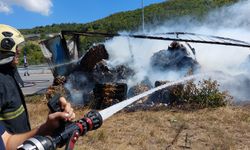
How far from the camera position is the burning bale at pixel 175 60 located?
1179 cm

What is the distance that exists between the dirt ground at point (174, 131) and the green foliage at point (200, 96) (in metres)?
0.28

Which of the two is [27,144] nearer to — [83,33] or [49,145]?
[49,145]

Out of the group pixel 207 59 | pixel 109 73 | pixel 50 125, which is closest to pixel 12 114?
pixel 50 125

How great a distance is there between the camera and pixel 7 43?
2.86 m

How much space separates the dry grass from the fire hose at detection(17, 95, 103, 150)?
4734 mm

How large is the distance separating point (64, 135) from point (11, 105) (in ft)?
3.71

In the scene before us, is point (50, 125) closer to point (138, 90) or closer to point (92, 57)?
point (138, 90)

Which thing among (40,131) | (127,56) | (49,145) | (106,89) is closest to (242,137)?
(106,89)

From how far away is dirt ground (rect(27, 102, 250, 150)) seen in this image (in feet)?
22.2

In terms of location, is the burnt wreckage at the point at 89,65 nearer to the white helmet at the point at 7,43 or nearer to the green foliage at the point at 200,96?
the green foliage at the point at 200,96

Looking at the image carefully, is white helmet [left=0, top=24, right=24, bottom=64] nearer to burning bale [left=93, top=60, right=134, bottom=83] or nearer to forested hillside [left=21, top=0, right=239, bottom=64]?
burning bale [left=93, top=60, right=134, bottom=83]

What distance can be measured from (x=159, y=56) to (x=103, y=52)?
1568 millimetres

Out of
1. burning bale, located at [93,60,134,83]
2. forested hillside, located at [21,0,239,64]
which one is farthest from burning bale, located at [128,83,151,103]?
forested hillside, located at [21,0,239,64]

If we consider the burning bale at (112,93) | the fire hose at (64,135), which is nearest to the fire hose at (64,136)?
the fire hose at (64,135)
